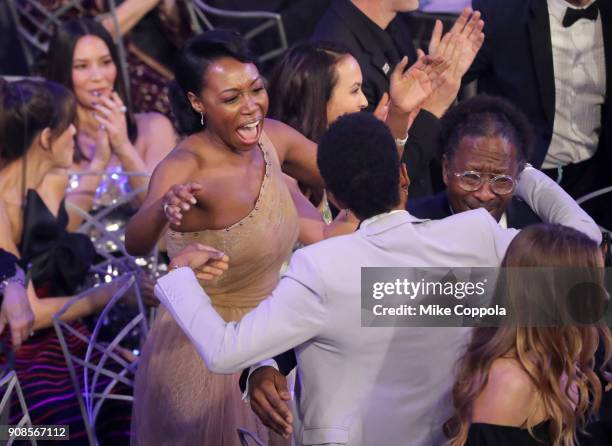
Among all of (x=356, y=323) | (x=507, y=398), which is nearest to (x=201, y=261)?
(x=356, y=323)

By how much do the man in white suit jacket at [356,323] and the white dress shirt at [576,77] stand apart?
6.88 ft

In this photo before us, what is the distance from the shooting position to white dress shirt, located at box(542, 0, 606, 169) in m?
4.58

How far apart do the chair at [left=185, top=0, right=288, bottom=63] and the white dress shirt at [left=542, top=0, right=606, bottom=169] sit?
5.41 ft

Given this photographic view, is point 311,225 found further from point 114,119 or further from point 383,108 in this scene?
point 114,119

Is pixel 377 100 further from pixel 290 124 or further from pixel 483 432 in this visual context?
pixel 483 432

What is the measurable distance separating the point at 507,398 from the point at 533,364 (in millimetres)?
88

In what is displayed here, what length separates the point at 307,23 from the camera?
20.1 feet

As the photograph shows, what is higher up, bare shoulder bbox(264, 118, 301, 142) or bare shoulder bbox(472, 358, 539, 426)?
bare shoulder bbox(264, 118, 301, 142)

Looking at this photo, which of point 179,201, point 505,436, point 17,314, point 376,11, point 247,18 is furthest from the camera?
point 247,18

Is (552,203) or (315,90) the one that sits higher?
(315,90)

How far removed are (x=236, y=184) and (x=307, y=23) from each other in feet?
9.62

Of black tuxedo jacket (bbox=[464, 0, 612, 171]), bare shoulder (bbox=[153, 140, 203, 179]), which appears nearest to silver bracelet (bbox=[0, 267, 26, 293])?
bare shoulder (bbox=[153, 140, 203, 179])

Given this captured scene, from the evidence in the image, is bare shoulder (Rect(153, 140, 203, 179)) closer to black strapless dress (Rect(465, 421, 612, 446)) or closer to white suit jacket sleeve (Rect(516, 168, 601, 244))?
white suit jacket sleeve (Rect(516, 168, 601, 244))

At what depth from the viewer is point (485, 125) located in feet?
11.9
